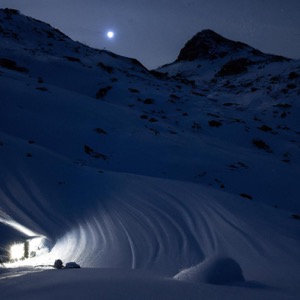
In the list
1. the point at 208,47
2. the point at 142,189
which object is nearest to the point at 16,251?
the point at 142,189

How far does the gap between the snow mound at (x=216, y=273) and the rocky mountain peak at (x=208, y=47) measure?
37455 millimetres

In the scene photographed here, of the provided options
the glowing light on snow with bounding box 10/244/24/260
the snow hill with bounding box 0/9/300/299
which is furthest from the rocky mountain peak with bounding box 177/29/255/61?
the glowing light on snow with bounding box 10/244/24/260

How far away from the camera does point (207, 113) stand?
48.5ft

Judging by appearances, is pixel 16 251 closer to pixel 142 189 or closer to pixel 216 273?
pixel 216 273

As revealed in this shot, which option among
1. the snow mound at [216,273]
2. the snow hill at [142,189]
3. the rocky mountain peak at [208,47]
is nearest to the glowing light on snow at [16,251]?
the snow hill at [142,189]

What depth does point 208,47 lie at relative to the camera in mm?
39625

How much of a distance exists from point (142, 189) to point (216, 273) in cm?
400

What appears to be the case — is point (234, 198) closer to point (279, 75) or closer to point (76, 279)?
point (76, 279)

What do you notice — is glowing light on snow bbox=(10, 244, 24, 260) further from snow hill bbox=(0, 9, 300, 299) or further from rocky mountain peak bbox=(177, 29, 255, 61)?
rocky mountain peak bbox=(177, 29, 255, 61)

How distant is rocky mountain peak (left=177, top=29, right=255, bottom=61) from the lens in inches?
1513

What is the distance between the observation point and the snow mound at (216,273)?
81.6 inches

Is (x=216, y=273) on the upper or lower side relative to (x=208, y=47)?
lower

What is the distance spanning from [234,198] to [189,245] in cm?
232

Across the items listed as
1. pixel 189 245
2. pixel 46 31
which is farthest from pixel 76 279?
pixel 46 31
